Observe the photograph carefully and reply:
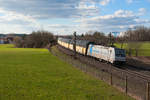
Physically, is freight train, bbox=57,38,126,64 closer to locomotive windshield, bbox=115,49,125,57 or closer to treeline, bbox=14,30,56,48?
locomotive windshield, bbox=115,49,125,57

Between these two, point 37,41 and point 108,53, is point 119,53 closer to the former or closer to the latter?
point 108,53

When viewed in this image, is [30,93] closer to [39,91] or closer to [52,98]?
[39,91]

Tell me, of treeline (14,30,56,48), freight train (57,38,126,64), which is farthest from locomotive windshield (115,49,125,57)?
treeline (14,30,56,48)

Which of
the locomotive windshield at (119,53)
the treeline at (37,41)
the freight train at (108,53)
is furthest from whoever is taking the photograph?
the treeline at (37,41)

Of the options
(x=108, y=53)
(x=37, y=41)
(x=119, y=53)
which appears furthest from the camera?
(x=37, y=41)

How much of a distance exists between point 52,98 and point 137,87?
6.62 metres

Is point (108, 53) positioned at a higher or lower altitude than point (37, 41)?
higher

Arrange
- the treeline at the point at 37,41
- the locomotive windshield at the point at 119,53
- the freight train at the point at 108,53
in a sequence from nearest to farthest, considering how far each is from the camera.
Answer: the freight train at the point at 108,53
the locomotive windshield at the point at 119,53
the treeline at the point at 37,41

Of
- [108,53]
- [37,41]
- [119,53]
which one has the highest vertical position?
[119,53]

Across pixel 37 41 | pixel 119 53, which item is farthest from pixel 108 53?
pixel 37 41

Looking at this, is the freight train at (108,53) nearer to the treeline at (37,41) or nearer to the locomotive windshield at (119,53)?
the locomotive windshield at (119,53)

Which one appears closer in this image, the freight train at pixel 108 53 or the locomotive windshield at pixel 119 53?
the freight train at pixel 108 53

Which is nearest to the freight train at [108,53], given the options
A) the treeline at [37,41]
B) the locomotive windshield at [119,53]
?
the locomotive windshield at [119,53]

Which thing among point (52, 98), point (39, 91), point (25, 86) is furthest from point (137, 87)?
point (25, 86)
